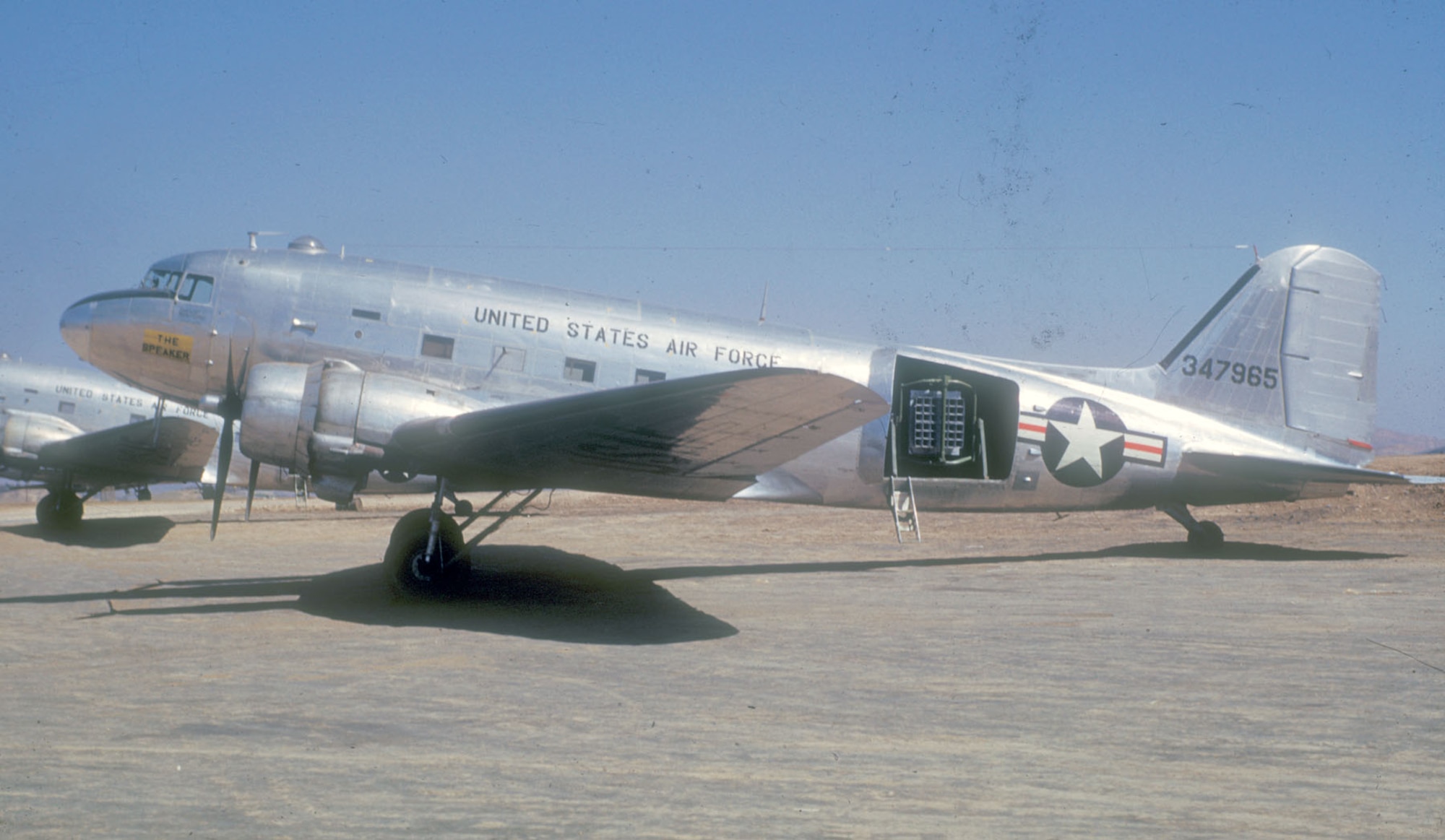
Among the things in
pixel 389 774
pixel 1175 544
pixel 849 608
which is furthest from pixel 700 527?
pixel 389 774

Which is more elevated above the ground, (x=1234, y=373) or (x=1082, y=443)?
(x=1234, y=373)

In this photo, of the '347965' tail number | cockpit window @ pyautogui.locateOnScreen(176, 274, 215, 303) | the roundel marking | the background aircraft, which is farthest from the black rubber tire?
the background aircraft

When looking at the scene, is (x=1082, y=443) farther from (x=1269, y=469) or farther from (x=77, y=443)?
(x=77, y=443)

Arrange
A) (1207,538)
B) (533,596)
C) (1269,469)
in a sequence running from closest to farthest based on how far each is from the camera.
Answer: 1. (533,596)
2. (1269,469)
3. (1207,538)

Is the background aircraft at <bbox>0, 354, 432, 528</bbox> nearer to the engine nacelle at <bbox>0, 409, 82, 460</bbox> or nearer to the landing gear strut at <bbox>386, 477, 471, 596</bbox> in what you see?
the engine nacelle at <bbox>0, 409, 82, 460</bbox>

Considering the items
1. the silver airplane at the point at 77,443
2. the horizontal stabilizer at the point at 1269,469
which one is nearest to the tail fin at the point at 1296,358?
the horizontal stabilizer at the point at 1269,469

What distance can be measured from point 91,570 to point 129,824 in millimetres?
10041

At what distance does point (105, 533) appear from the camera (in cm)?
1728

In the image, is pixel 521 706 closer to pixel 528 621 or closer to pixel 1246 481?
pixel 528 621

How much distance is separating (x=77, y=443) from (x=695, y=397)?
14.8 meters

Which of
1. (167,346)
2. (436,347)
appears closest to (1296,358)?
(436,347)

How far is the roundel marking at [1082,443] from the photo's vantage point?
1152 cm

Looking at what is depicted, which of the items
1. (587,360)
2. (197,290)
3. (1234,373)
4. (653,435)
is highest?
(1234,373)

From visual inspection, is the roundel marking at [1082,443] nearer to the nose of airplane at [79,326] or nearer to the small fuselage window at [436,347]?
the small fuselage window at [436,347]
